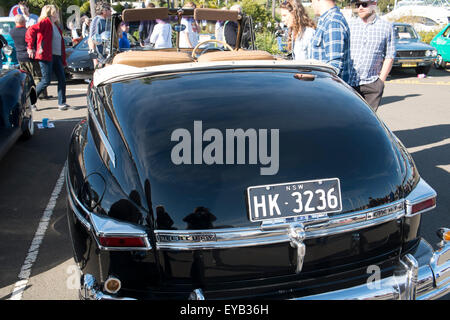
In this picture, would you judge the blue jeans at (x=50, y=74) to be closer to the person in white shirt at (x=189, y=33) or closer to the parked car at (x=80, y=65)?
the parked car at (x=80, y=65)

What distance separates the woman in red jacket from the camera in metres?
7.81

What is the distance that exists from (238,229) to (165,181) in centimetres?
41

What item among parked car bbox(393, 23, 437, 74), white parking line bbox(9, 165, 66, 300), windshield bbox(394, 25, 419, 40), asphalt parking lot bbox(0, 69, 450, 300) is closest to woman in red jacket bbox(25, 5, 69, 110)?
asphalt parking lot bbox(0, 69, 450, 300)

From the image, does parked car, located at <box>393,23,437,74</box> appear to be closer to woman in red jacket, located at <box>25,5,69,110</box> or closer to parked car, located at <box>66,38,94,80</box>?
parked car, located at <box>66,38,94,80</box>

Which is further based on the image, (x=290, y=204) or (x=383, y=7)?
(x=383, y=7)

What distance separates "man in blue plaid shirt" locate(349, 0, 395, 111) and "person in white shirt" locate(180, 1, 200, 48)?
2.25 meters

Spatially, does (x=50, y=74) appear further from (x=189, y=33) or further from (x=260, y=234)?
(x=260, y=234)

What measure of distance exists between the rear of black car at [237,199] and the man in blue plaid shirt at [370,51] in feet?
8.22

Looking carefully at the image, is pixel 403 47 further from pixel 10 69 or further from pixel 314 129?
pixel 314 129

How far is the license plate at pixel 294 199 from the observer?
199cm

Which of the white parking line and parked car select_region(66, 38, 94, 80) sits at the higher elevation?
parked car select_region(66, 38, 94, 80)

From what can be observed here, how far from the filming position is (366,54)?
4.73 m
